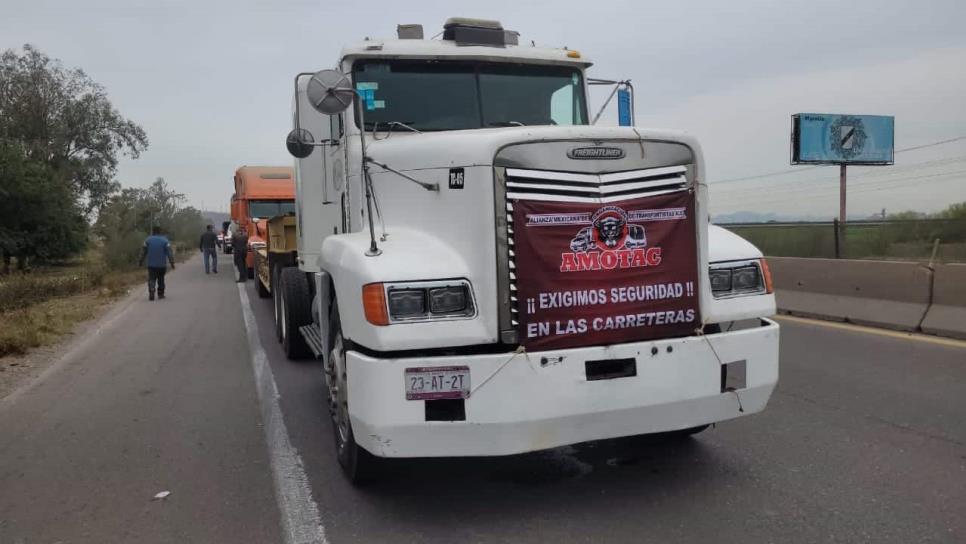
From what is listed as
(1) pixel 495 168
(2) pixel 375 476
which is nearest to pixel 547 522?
(2) pixel 375 476

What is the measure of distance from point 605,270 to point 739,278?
0.92 meters

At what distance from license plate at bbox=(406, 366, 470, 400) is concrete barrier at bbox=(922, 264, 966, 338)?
22.6 feet

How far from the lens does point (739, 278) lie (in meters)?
4.19

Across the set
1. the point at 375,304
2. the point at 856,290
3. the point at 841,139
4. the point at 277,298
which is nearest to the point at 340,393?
the point at 375,304

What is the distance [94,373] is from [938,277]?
951cm

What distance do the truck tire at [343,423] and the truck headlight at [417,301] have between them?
25.2 inches

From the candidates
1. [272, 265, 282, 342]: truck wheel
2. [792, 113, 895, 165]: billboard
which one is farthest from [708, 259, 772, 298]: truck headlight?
[792, 113, 895, 165]: billboard

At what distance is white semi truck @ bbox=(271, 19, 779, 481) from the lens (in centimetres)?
352

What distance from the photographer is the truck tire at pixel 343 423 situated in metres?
4.13

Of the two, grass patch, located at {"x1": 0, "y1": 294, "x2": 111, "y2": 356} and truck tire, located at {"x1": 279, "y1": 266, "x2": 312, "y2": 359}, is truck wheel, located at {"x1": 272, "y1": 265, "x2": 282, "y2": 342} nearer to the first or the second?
truck tire, located at {"x1": 279, "y1": 266, "x2": 312, "y2": 359}

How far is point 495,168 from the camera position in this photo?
3729 millimetres

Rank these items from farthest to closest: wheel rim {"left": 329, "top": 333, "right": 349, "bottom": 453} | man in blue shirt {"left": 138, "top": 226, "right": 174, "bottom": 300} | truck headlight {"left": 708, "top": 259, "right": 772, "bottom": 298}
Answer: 1. man in blue shirt {"left": 138, "top": 226, "right": 174, "bottom": 300}
2. wheel rim {"left": 329, "top": 333, "right": 349, "bottom": 453}
3. truck headlight {"left": 708, "top": 259, "right": 772, "bottom": 298}

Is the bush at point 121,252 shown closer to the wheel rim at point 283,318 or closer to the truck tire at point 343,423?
the wheel rim at point 283,318

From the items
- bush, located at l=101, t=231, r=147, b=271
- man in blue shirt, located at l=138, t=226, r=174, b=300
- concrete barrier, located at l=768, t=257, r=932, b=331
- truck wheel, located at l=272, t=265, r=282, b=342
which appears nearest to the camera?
concrete barrier, located at l=768, t=257, r=932, b=331
